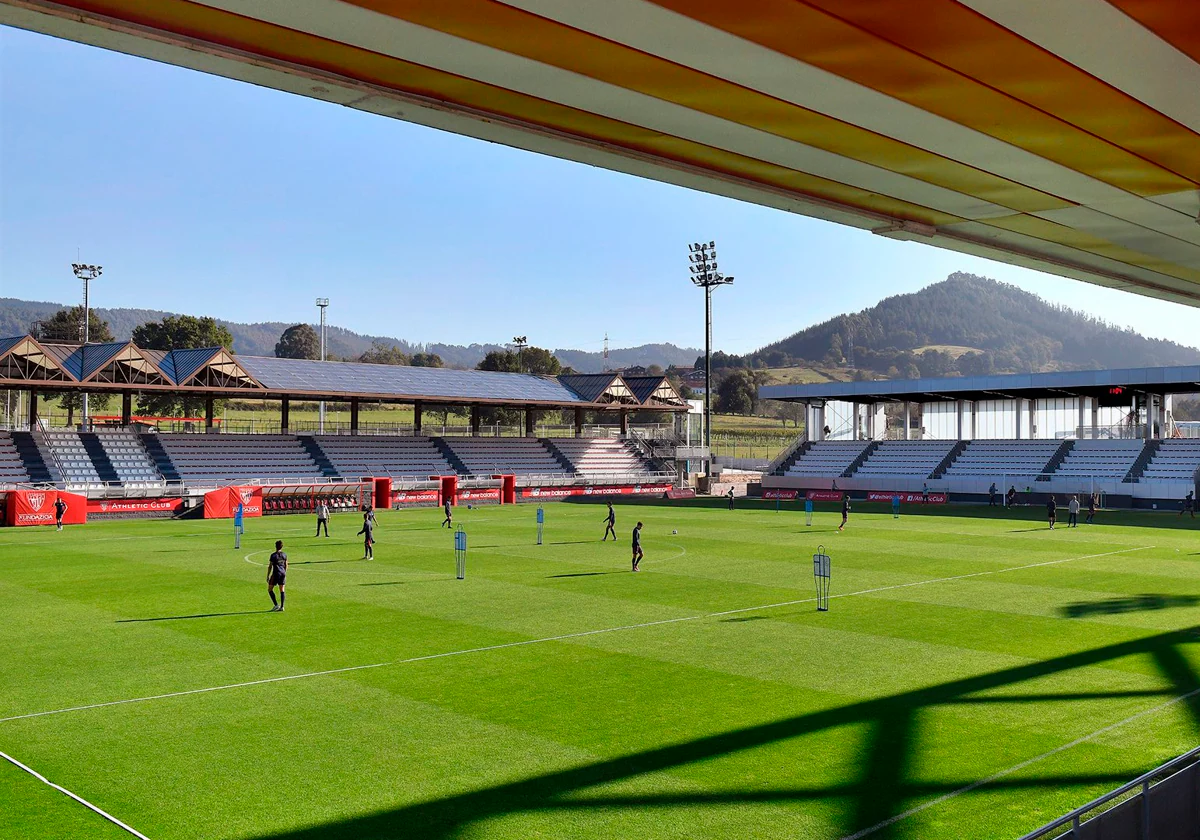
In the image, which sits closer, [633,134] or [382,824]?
[633,134]

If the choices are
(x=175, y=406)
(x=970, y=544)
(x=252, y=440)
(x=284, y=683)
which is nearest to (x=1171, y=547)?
(x=970, y=544)

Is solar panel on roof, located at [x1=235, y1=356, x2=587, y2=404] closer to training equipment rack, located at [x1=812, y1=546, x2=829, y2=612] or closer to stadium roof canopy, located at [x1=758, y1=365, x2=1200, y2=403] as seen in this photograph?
stadium roof canopy, located at [x1=758, y1=365, x2=1200, y2=403]

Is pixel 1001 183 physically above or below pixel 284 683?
above

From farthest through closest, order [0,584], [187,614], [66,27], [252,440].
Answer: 1. [252,440]
2. [0,584]
3. [187,614]
4. [66,27]

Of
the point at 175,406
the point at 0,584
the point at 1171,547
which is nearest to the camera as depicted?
the point at 0,584

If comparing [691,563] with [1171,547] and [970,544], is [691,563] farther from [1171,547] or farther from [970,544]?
[1171,547]

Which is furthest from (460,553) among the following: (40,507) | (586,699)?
(40,507)

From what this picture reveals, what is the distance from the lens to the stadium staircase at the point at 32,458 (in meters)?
54.2

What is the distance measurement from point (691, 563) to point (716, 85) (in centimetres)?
2929

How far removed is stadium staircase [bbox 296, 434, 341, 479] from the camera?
6588 centimetres

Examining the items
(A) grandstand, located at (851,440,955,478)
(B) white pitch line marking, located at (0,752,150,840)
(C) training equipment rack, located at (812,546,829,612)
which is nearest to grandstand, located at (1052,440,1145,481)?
(A) grandstand, located at (851,440,955,478)

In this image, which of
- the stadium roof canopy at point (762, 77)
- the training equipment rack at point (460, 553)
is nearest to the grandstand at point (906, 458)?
the training equipment rack at point (460, 553)

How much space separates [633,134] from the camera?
4.73 m

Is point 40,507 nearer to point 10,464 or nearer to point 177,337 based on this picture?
point 10,464
